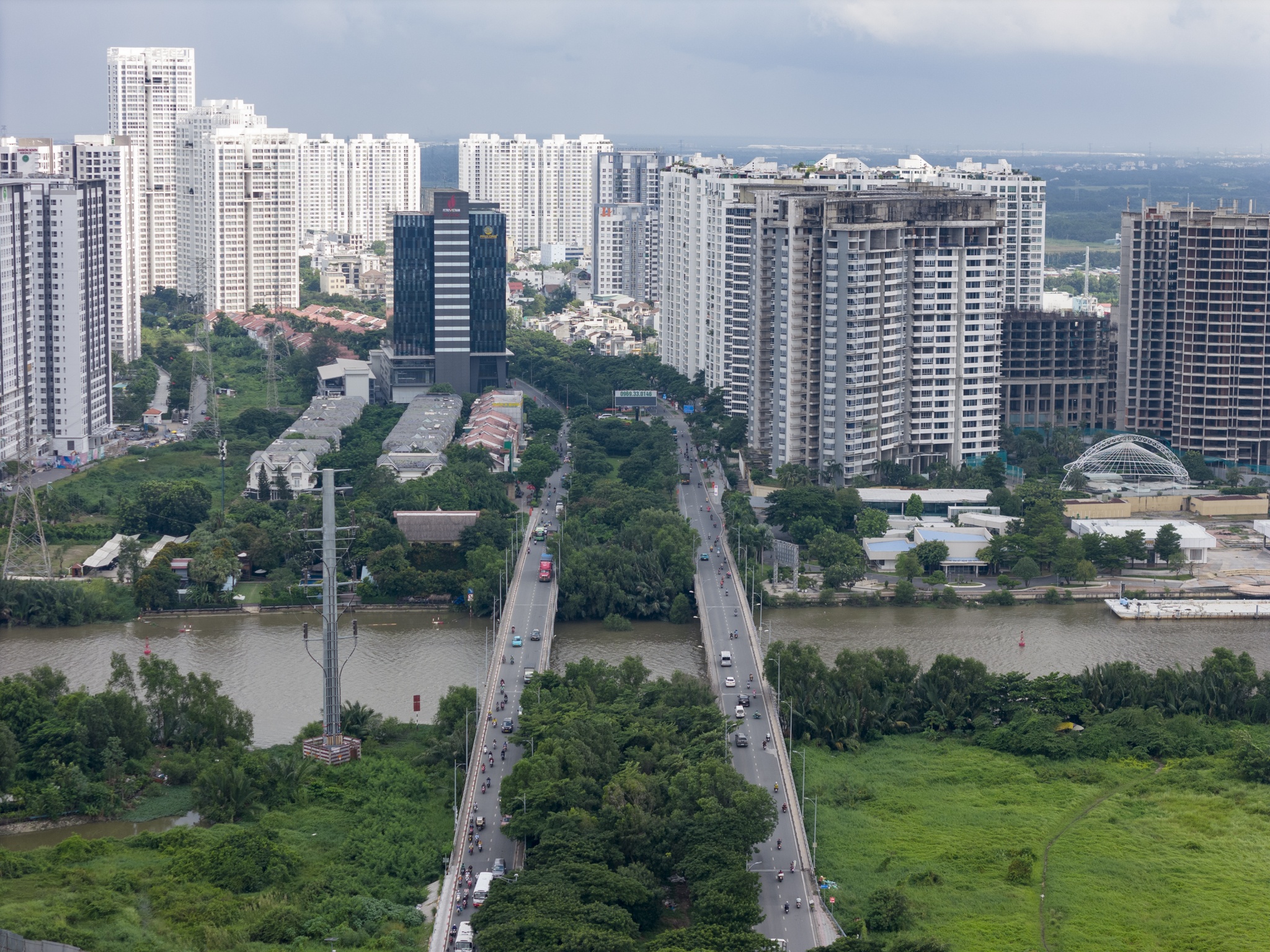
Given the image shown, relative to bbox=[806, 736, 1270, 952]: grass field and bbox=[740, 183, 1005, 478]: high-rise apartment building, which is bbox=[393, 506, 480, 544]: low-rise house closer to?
bbox=[740, 183, 1005, 478]: high-rise apartment building

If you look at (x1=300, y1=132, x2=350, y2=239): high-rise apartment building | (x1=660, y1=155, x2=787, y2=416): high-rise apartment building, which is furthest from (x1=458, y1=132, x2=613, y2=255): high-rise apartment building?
(x1=660, y1=155, x2=787, y2=416): high-rise apartment building

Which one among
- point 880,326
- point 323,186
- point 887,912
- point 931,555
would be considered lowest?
point 887,912

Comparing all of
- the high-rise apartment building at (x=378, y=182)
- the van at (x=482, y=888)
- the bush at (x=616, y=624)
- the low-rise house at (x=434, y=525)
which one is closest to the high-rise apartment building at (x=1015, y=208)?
the low-rise house at (x=434, y=525)

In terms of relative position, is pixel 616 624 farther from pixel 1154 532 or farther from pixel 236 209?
pixel 236 209

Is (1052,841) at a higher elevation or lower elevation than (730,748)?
lower

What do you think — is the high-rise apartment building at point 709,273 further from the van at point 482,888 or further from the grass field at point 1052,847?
the van at point 482,888

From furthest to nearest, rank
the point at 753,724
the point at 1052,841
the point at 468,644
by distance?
the point at 468,644
the point at 753,724
the point at 1052,841

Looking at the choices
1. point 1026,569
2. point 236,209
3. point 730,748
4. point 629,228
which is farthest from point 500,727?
point 629,228
